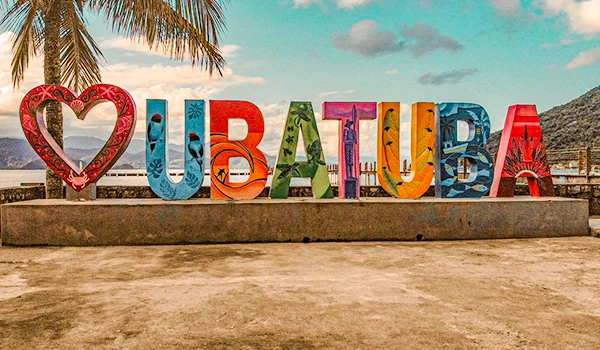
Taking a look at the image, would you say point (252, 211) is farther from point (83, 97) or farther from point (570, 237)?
point (570, 237)

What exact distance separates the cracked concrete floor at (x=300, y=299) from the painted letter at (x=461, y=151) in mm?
1644

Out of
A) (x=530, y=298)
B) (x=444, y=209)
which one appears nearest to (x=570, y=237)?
(x=444, y=209)

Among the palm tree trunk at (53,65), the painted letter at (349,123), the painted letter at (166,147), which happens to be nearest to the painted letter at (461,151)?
the painted letter at (349,123)

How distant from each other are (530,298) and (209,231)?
15.6ft

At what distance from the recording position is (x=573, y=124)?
241ft

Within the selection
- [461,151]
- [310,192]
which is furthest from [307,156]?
[310,192]

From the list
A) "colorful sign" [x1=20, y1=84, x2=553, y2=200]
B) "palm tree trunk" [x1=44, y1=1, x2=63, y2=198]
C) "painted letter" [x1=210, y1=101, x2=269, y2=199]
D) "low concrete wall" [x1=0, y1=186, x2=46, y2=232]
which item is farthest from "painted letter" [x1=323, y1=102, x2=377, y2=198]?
"low concrete wall" [x1=0, y1=186, x2=46, y2=232]

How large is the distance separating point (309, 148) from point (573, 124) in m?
79.0

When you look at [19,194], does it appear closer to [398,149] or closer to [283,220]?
[283,220]

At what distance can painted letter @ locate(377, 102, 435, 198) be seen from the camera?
8.02 m

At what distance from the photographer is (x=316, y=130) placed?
798 cm

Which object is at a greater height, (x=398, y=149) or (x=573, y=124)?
(x=573, y=124)

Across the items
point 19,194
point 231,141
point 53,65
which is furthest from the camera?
point 19,194

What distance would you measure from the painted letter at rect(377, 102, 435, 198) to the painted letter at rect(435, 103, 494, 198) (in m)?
0.17
